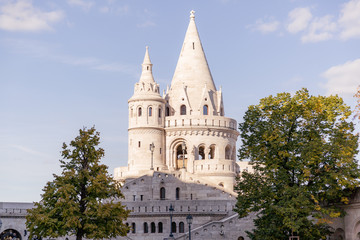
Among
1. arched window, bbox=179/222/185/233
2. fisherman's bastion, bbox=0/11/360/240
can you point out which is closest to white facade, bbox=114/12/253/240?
fisherman's bastion, bbox=0/11/360/240

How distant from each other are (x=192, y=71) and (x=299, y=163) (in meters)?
41.8

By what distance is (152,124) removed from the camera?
72312mm

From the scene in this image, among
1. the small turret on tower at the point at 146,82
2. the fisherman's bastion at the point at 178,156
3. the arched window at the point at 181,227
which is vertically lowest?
the arched window at the point at 181,227

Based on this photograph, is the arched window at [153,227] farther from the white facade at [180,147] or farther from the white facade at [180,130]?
the white facade at [180,130]

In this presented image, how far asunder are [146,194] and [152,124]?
10726mm

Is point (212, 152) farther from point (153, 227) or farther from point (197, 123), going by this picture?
point (153, 227)

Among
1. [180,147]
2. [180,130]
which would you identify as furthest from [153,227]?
[180,147]

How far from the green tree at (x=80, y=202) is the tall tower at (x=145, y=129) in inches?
1267

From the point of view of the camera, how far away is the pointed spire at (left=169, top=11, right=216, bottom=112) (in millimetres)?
76062

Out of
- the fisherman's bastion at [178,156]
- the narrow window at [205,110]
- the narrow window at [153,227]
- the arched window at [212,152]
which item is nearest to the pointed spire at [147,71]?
the fisherman's bastion at [178,156]

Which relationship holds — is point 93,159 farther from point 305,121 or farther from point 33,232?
point 305,121

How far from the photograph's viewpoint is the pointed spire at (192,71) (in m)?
76.1

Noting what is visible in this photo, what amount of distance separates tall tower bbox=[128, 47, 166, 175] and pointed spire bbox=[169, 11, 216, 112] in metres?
4.46

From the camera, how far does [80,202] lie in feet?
126
